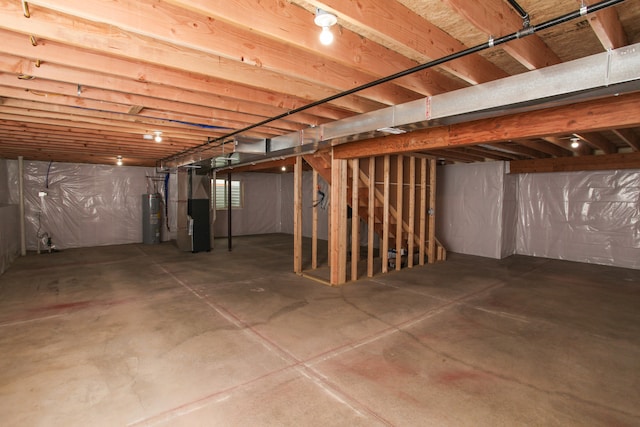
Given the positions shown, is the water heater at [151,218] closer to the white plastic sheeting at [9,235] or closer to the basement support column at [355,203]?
the white plastic sheeting at [9,235]

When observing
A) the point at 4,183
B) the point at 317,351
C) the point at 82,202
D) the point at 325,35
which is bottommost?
the point at 317,351

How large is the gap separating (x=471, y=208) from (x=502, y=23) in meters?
5.88

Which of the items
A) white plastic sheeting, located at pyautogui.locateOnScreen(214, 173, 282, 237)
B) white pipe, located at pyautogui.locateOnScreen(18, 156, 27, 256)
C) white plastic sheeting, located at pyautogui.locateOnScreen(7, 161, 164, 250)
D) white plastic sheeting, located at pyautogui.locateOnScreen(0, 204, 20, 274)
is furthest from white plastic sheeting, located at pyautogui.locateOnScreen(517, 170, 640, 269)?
white pipe, located at pyautogui.locateOnScreen(18, 156, 27, 256)

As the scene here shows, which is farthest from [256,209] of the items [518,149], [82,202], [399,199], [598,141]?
[598,141]

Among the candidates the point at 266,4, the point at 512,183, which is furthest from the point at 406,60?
the point at 512,183

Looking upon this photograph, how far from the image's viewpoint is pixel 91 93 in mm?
2785

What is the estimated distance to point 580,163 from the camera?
19.1 feet

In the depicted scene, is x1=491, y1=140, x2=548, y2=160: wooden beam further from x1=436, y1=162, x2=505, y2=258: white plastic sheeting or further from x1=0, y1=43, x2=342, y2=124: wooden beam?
x1=0, y1=43, x2=342, y2=124: wooden beam

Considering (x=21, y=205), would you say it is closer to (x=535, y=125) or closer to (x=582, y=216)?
(x=535, y=125)

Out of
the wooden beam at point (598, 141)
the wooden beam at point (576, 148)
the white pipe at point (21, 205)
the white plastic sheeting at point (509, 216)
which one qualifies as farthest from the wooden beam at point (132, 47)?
the white pipe at point (21, 205)

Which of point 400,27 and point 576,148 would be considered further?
point 576,148

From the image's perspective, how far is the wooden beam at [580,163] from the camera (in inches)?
212

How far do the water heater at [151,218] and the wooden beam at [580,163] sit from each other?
27.2 ft

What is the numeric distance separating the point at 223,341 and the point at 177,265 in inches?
140
